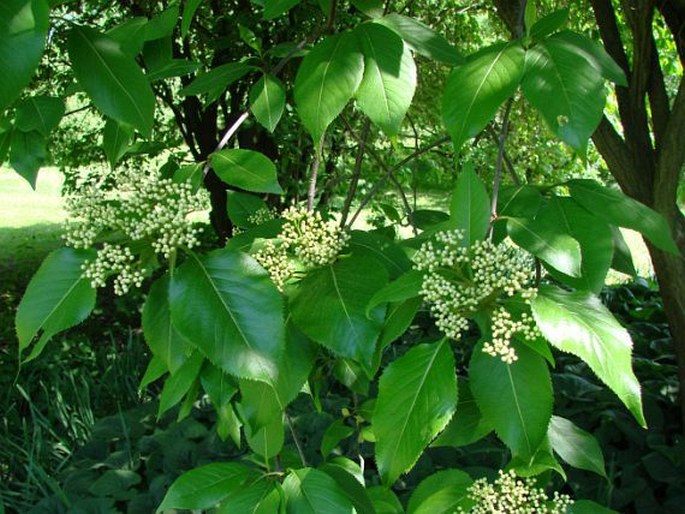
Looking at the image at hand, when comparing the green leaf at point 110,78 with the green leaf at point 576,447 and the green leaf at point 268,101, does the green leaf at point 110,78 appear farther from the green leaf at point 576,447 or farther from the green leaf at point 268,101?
the green leaf at point 576,447

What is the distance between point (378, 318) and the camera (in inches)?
43.4

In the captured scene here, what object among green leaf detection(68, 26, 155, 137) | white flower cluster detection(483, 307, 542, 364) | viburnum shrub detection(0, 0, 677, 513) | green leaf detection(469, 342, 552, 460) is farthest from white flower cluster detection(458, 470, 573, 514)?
green leaf detection(68, 26, 155, 137)

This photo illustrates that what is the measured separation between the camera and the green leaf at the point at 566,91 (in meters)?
1.01

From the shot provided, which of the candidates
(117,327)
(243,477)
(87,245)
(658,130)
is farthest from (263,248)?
Answer: (117,327)

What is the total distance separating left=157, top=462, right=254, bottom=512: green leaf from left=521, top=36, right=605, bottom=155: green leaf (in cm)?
83

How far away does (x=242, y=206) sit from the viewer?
1712 millimetres

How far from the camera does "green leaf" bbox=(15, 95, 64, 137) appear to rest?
4.32ft

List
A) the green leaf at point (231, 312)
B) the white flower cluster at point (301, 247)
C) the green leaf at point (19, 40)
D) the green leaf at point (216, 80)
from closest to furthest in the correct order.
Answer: the green leaf at point (19, 40)
the green leaf at point (231, 312)
the white flower cluster at point (301, 247)
the green leaf at point (216, 80)

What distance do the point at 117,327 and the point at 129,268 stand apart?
18.0 feet

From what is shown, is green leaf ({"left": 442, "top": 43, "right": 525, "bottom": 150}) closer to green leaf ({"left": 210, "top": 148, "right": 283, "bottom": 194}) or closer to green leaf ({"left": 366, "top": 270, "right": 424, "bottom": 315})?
green leaf ({"left": 366, "top": 270, "right": 424, "bottom": 315})

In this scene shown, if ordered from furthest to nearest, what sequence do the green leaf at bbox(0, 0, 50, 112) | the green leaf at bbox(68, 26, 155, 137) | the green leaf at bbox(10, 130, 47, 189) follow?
1. the green leaf at bbox(10, 130, 47, 189)
2. the green leaf at bbox(68, 26, 155, 137)
3. the green leaf at bbox(0, 0, 50, 112)

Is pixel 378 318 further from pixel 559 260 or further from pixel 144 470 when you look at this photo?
pixel 144 470

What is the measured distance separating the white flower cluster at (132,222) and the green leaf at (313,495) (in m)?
0.44

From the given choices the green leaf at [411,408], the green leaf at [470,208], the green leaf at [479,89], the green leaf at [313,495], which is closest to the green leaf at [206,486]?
the green leaf at [313,495]
